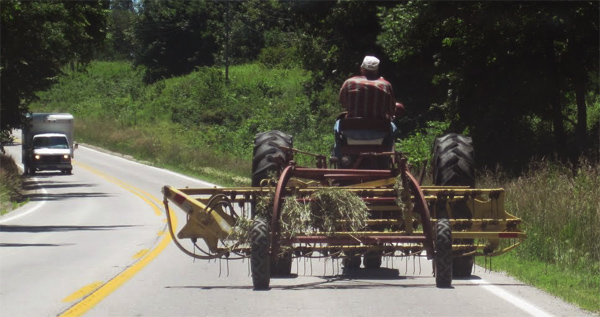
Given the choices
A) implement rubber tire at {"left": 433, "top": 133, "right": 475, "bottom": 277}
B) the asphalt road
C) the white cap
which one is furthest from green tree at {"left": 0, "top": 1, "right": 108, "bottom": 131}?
implement rubber tire at {"left": 433, "top": 133, "right": 475, "bottom": 277}

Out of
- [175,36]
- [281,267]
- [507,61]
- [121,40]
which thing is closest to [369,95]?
[281,267]

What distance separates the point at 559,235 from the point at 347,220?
16.7 ft

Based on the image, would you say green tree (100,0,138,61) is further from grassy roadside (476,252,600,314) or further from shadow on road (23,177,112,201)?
grassy roadside (476,252,600,314)

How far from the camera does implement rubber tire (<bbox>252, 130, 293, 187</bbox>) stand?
13352 mm

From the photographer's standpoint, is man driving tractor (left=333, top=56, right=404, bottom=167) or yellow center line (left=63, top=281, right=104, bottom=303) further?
man driving tractor (left=333, top=56, right=404, bottom=167)

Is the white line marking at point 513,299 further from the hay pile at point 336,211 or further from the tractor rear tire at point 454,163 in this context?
the hay pile at point 336,211

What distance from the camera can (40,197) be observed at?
3816 cm

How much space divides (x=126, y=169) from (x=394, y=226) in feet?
146

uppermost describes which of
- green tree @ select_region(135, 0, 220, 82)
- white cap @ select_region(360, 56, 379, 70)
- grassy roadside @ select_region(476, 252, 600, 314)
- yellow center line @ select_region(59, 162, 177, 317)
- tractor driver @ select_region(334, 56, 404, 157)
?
green tree @ select_region(135, 0, 220, 82)

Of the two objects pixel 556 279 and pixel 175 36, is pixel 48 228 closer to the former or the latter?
pixel 556 279

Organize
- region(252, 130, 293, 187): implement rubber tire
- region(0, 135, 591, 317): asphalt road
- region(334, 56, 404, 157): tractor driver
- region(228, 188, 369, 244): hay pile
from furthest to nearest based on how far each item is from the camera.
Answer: region(252, 130, 293, 187): implement rubber tire → region(334, 56, 404, 157): tractor driver → region(228, 188, 369, 244): hay pile → region(0, 135, 591, 317): asphalt road

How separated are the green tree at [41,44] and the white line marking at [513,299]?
21.5 meters

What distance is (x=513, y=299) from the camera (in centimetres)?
1068

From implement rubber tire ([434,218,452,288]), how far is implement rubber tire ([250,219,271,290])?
1.73 m
